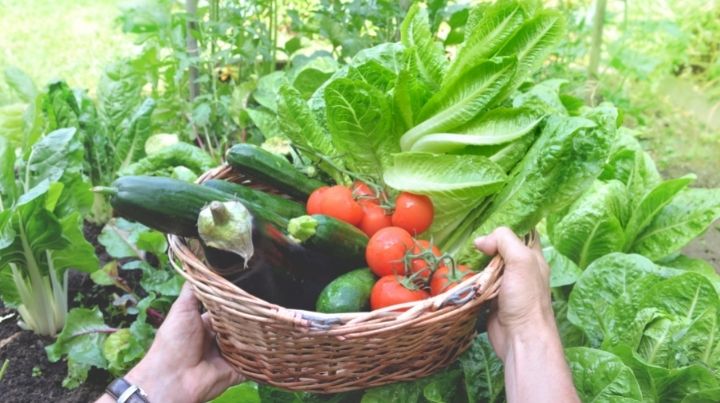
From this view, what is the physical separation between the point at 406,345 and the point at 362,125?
49cm

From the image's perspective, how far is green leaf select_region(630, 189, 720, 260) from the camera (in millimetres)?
2148

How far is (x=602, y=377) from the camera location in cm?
156

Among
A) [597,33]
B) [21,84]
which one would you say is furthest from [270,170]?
[597,33]

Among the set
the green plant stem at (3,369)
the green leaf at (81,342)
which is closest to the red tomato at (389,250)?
the green leaf at (81,342)

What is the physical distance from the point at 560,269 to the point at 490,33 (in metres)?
0.77

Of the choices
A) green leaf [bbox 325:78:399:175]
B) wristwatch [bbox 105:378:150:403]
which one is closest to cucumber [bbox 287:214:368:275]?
green leaf [bbox 325:78:399:175]

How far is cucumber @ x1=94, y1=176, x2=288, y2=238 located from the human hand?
18.3 inches

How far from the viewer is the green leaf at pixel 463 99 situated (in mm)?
1479

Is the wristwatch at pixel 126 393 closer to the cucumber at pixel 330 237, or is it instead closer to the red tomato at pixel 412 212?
the cucumber at pixel 330 237

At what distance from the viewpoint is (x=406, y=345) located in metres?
1.31

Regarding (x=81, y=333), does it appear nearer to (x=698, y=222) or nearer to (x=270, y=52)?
(x=270, y=52)

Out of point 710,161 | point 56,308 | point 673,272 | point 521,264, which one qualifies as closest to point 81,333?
point 56,308

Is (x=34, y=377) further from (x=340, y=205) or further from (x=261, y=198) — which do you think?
(x=340, y=205)

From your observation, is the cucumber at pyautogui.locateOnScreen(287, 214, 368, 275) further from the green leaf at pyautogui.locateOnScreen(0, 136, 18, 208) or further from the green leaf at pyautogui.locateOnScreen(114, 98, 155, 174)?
the green leaf at pyautogui.locateOnScreen(114, 98, 155, 174)
